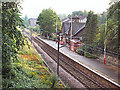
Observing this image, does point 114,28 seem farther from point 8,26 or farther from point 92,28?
point 8,26

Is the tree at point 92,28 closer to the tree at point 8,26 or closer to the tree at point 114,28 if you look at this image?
the tree at point 114,28

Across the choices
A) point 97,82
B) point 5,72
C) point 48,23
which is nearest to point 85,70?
point 97,82

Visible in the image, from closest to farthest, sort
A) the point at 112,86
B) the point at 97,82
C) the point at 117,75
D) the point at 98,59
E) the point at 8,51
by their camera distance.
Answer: the point at 8,51 < the point at 112,86 < the point at 97,82 < the point at 117,75 < the point at 98,59

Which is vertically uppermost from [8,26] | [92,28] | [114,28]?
[92,28]

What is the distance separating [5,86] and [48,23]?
27299 mm

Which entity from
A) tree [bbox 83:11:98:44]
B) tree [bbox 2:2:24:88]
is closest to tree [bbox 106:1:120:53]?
tree [bbox 83:11:98:44]

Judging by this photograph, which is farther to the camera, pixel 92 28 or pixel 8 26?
pixel 92 28

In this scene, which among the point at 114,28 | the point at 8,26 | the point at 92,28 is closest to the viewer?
the point at 8,26

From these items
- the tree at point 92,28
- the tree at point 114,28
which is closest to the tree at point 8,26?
the tree at point 114,28

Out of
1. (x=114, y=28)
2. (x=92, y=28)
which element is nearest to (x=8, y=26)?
(x=114, y=28)

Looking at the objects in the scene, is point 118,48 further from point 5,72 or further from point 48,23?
point 48,23

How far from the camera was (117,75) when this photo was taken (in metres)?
9.88

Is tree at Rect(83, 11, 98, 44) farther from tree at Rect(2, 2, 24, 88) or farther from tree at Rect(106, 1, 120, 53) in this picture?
tree at Rect(2, 2, 24, 88)

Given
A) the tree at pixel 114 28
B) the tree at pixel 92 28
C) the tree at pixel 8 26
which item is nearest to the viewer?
the tree at pixel 8 26
